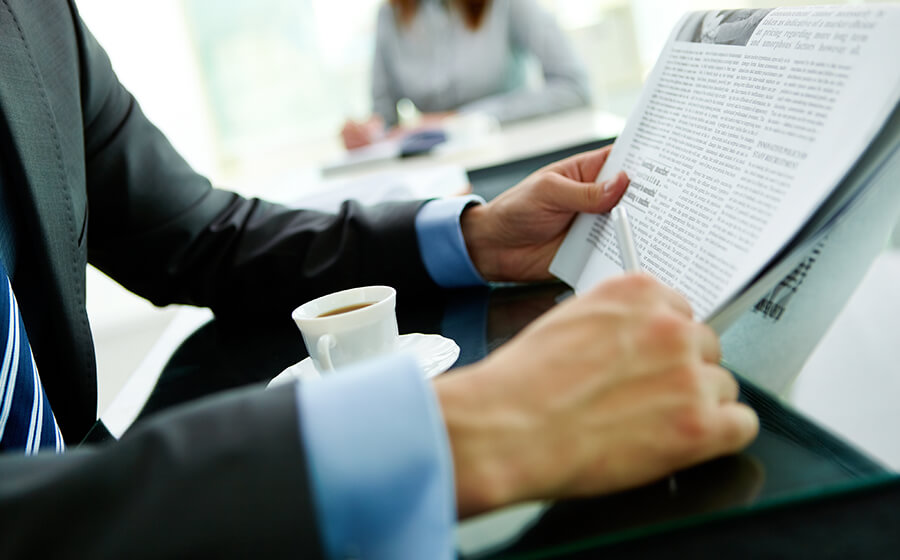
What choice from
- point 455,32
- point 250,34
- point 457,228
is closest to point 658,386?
Answer: point 457,228

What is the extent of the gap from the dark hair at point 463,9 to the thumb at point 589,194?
2.31m

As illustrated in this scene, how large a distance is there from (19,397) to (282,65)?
16.3 ft

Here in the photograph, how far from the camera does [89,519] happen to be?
313mm

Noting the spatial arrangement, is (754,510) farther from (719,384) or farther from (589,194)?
(589,194)

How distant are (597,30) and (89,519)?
4307 millimetres

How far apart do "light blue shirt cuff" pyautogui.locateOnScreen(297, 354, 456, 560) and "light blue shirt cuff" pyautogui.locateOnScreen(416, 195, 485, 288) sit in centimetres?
43

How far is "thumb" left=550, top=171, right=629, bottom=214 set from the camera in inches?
25.1

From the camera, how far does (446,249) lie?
780 millimetres

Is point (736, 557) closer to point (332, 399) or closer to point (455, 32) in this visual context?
point (332, 399)

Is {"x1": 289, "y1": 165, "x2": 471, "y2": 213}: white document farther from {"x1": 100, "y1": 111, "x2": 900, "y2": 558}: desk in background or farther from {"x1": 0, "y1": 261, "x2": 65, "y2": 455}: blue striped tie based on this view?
{"x1": 100, "y1": 111, "x2": 900, "y2": 558}: desk in background

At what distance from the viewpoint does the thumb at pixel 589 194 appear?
637mm

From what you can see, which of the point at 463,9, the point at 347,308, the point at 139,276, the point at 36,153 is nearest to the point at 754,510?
A: the point at 347,308

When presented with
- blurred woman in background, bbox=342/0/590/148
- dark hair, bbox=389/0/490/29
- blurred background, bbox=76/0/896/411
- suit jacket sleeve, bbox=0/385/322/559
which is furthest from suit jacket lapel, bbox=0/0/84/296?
blurred background, bbox=76/0/896/411

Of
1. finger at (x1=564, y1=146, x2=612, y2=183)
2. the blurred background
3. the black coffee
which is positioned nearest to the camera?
the black coffee
